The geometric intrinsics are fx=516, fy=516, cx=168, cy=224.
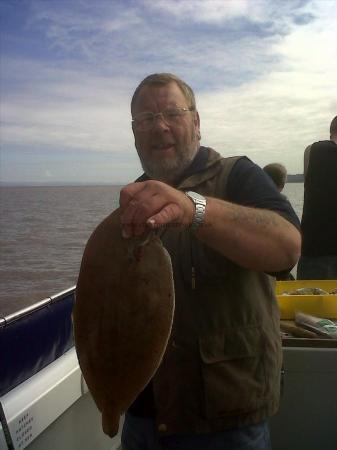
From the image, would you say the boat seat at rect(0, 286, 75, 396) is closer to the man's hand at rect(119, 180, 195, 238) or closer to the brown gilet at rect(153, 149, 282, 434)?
the brown gilet at rect(153, 149, 282, 434)

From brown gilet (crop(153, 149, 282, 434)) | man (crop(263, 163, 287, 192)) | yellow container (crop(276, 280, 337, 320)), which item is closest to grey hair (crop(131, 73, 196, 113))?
brown gilet (crop(153, 149, 282, 434))

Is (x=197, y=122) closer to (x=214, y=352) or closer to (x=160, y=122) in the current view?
(x=160, y=122)

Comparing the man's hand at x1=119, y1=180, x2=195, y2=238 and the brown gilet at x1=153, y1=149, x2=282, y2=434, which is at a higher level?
the man's hand at x1=119, y1=180, x2=195, y2=238

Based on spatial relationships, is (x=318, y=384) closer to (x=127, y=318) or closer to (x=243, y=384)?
(x=243, y=384)

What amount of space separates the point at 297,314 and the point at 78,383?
1.65m

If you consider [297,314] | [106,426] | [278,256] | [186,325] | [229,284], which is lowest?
[297,314]

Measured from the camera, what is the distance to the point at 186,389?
2.14 metres

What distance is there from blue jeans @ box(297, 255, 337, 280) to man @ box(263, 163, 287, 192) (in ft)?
4.14

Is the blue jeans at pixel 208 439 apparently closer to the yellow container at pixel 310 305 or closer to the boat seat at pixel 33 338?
the boat seat at pixel 33 338

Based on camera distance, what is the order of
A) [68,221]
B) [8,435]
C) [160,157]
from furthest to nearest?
[68,221] → [8,435] → [160,157]

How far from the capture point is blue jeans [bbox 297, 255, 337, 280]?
561 cm

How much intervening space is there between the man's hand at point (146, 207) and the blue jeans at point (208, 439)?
102cm

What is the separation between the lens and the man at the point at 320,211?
5.43m

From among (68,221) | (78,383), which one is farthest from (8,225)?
(78,383)
